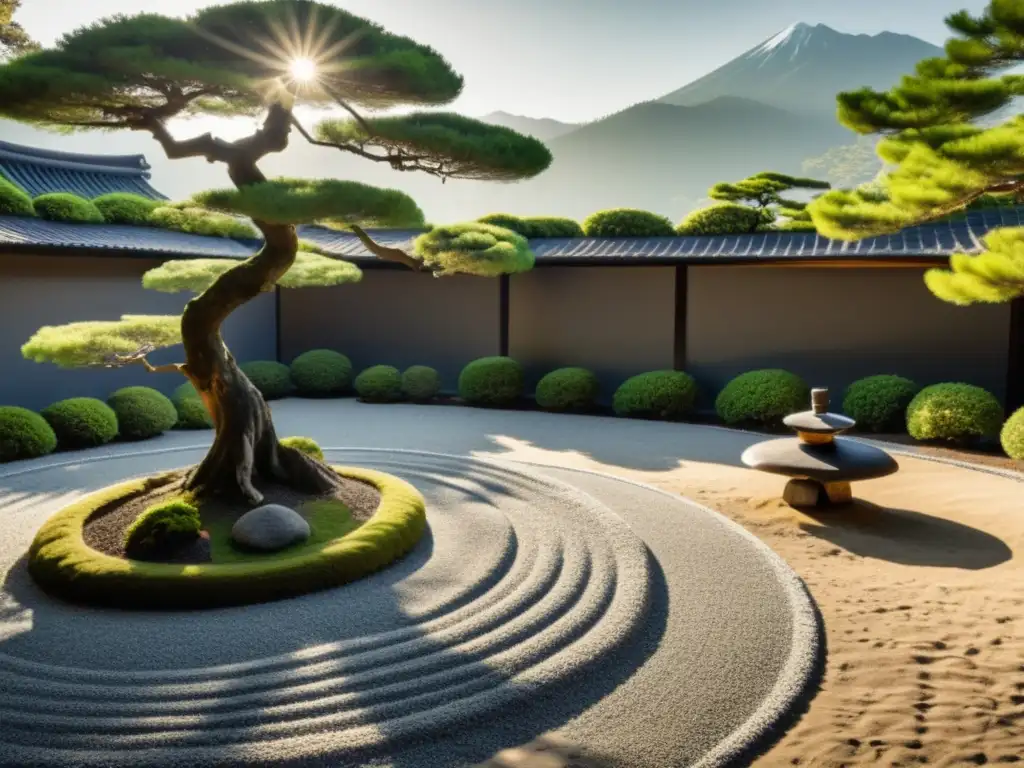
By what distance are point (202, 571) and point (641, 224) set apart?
39.0 ft

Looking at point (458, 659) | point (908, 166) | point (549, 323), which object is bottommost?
point (458, 659)

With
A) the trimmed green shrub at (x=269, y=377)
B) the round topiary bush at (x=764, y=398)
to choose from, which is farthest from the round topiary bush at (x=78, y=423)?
the round topiary bush at (x=764, y=398)

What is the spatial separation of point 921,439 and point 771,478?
10.0 ft

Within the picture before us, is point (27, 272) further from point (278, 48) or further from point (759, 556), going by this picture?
point (759, 556)

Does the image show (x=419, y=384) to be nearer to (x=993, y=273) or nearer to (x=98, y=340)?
(x=98, y=340)

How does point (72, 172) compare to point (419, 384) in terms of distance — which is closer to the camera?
point (419, 384)

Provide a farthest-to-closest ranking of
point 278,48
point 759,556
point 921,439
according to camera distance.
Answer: point 921,439
point 759,556
point 278,48

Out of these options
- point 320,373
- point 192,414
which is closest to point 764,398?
point 320,373

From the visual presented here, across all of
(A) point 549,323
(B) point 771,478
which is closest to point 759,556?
(B) point 771,478

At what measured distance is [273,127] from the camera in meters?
6.81

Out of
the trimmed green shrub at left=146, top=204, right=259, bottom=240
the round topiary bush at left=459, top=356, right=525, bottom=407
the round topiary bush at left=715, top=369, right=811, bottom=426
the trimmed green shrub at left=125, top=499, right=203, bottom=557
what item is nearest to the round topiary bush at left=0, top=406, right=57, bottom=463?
the trimmed green shrub at left=146, top=204, right=259, bottom=240

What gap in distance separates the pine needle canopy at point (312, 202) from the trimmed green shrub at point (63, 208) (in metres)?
8.68

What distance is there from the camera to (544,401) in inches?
552

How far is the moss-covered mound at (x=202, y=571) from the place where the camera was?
5.30 metres
